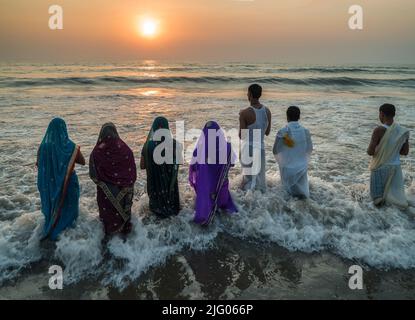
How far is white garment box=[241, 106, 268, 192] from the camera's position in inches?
187

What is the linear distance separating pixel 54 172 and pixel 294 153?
3.03m

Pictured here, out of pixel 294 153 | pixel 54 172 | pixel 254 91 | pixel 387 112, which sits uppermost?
pixel 254 91

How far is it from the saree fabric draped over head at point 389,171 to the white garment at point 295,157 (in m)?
0.87

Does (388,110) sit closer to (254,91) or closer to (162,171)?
(254,91)

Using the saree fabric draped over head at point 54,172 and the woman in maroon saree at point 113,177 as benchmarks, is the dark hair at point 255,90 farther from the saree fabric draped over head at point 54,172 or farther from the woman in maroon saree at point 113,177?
the saree fabric draped over head at point 54,172

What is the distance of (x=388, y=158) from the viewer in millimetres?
4391

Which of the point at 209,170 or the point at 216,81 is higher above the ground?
the point at 216,81

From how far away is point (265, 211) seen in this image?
4.42 meters

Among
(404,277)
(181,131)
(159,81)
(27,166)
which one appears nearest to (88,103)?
(181,131)

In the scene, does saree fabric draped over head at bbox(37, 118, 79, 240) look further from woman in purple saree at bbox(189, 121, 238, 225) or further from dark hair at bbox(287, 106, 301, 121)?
dark hair at bbox(287, 106, 301, 121)

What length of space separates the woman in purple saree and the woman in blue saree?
1.42m

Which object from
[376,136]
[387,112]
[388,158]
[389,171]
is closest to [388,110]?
[387,112]

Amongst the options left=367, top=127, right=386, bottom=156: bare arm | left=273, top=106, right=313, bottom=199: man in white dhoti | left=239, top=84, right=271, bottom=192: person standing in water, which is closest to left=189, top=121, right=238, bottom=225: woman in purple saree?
left=239, top=84, right=271, bottom=192: person standing in water

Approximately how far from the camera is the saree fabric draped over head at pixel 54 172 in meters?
3.66
